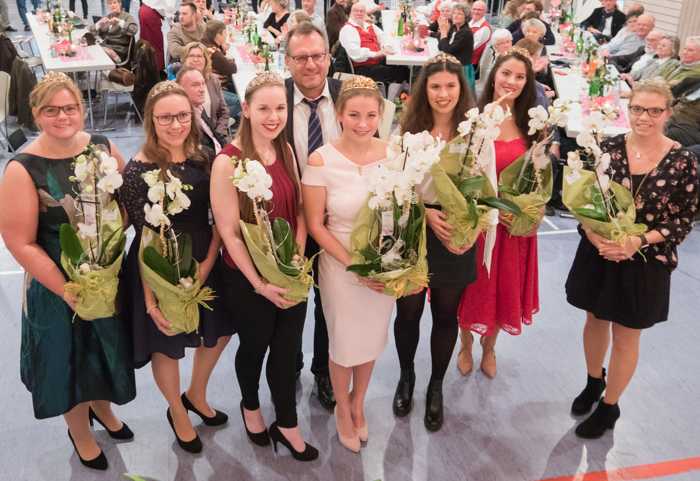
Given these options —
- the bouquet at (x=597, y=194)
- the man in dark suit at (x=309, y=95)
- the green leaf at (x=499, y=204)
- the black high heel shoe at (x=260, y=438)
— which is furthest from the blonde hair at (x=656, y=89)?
the black high heel shoe at (x=260, y=438)

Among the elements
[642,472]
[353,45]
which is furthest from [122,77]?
[642,472]

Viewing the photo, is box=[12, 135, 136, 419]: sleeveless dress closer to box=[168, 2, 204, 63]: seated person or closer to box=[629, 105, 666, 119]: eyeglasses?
box=[629, 105, 666, 119]: eyeglasses

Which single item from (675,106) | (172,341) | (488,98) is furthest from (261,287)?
(675,106)

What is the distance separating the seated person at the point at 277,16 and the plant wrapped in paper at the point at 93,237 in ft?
21.4

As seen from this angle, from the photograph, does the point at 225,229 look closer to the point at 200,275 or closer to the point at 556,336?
the point at 200,275

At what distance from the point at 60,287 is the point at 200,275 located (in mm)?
492

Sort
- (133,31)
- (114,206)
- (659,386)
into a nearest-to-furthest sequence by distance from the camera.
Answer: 1. (114,206)
2. (659,386)
3. (133,31)

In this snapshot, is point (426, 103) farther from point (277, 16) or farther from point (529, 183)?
point (277, 16)

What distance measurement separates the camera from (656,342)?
3889mm

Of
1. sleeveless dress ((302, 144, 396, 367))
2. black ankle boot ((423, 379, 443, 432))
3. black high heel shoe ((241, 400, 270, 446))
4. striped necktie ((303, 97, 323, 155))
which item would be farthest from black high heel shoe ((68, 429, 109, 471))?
striped necktie ((303, 97, 323, 155))

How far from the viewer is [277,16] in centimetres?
870

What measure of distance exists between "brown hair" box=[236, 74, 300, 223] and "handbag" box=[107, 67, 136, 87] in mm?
5285

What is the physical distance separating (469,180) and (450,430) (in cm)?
124

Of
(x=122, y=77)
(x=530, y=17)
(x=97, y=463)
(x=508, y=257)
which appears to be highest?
(x=530, y=17)
